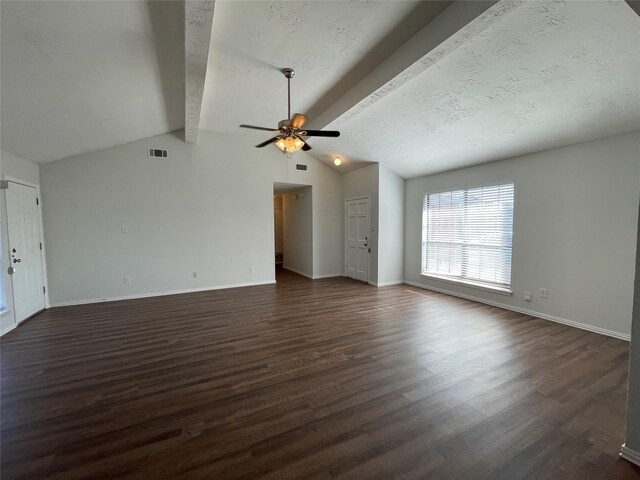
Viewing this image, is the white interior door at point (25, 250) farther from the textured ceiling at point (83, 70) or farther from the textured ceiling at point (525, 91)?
the textured ceiling at point (525, 91)

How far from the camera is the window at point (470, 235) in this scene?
459 cm

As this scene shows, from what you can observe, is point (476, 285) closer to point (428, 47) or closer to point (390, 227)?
point (390, 227)

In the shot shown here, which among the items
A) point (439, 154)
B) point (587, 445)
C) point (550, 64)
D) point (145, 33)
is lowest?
point (587, 445)

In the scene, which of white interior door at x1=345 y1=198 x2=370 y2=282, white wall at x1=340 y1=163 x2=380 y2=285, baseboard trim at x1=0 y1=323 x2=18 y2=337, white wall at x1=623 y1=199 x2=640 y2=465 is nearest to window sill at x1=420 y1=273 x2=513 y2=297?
white wall at x1=340 y1=163 x2=380 y2=285

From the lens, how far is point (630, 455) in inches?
64.2

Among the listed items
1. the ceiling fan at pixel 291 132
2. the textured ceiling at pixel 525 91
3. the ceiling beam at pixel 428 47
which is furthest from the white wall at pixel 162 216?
A: the ceiling beam at pixel 428 47

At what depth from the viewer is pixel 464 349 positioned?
3064 mm

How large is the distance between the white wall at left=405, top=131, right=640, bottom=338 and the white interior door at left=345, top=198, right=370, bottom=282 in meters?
2.66

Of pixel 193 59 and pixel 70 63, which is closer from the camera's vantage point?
pixel 70 63

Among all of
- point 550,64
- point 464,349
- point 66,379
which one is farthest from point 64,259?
point 550,64

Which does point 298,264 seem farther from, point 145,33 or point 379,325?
point 145,33

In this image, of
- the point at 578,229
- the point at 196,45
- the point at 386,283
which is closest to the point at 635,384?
the point at 578,229

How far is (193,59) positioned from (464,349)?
431 cm

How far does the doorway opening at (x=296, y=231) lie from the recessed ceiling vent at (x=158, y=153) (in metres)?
2.53
